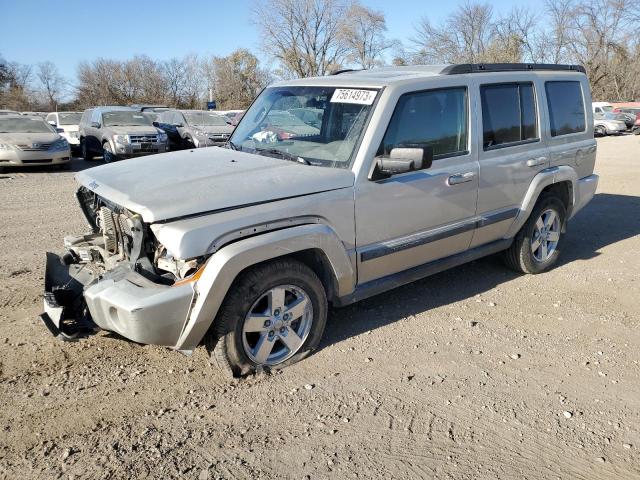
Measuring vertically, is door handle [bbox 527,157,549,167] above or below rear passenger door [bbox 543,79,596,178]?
below

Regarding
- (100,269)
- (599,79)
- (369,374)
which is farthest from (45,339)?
(599,79)

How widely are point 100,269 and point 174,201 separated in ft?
3.64

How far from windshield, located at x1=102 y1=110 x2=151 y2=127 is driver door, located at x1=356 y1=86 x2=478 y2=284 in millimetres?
13355

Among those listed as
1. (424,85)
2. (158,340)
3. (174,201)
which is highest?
(424,85)

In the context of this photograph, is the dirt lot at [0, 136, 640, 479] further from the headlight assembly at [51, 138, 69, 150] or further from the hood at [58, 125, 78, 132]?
the hood at [58, 125, 78, 132]

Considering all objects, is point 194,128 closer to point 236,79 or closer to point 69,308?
point 69,308

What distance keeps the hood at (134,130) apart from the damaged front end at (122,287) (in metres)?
11.9

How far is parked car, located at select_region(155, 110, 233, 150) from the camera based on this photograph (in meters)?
16.7

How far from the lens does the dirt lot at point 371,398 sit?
2828mm

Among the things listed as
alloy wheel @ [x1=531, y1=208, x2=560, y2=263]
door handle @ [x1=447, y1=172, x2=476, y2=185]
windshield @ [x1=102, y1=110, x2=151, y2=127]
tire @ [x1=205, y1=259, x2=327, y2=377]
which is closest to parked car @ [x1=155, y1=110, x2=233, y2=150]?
windshield @ [x1=102, y1=110, x2=151, y2=127]

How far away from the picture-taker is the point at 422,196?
4.18m

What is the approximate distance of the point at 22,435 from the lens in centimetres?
299

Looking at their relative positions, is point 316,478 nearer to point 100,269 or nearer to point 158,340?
point 158,340

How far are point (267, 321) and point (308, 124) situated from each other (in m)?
1.65
